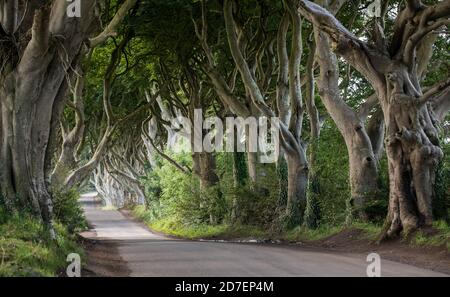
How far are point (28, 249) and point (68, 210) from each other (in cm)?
1027

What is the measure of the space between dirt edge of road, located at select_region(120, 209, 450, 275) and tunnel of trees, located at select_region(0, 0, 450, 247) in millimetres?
605

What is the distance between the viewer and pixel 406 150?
16.5 m

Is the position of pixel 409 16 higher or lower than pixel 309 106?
higher

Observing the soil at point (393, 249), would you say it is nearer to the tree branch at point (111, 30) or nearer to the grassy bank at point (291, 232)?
the grassy bank at point (291, 232)

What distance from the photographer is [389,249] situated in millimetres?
15758

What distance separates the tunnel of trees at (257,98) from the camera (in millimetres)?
13633

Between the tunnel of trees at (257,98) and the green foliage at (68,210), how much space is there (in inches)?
3.8

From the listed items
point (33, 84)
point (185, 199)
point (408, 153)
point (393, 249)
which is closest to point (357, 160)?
point (408, 153)

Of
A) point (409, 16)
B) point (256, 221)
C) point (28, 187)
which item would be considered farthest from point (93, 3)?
point (256, 221)

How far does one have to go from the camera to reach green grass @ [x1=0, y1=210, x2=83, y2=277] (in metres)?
8.89

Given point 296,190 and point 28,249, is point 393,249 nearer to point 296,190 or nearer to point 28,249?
point 296,190

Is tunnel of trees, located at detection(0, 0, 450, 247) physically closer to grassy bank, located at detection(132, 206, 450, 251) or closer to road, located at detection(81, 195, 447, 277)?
grassy bank, located at detection(132, 206, 450, 251)
